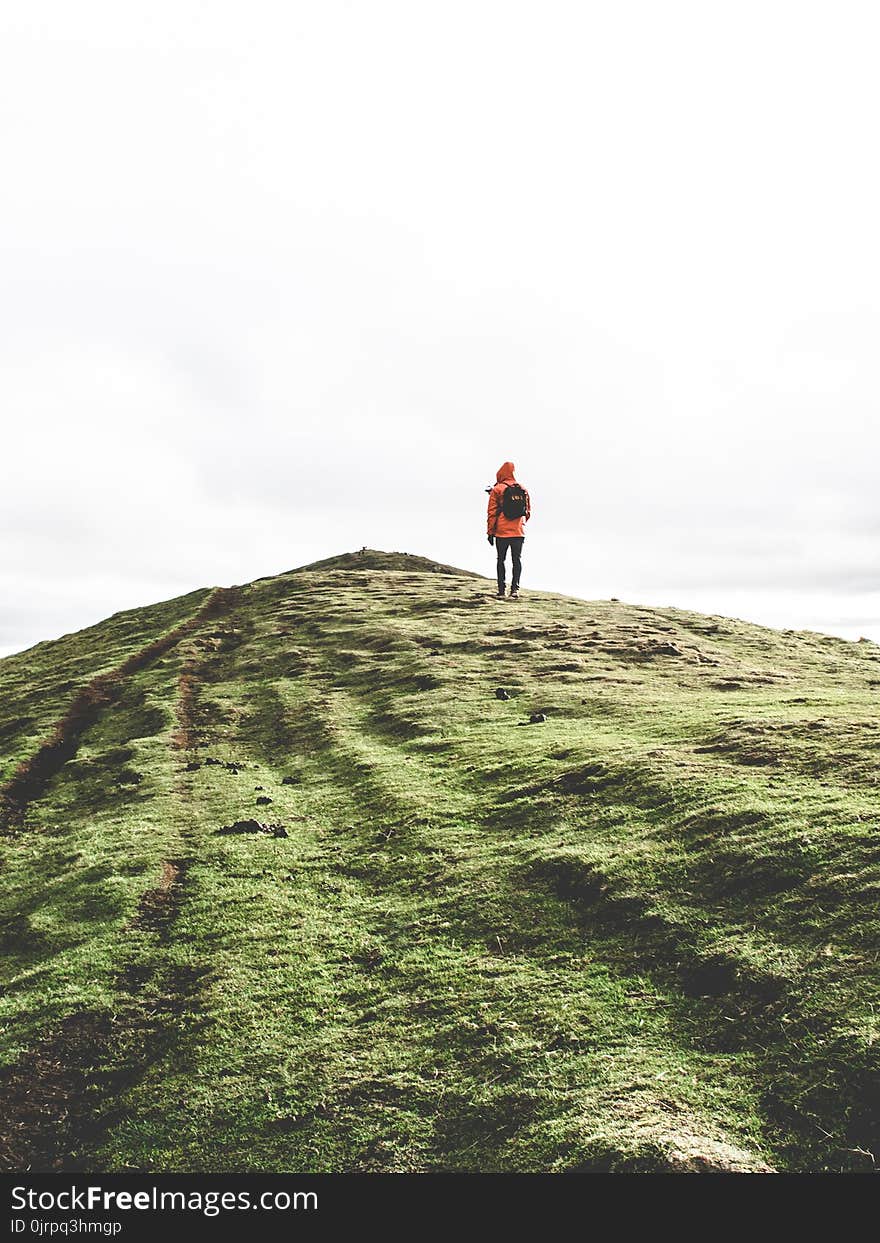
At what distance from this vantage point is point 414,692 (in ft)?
91.9

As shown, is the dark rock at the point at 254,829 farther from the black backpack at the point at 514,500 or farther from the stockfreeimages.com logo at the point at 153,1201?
the black backpack at the point at 514,500

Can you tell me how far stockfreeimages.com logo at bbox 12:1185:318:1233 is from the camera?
7879 millimetres

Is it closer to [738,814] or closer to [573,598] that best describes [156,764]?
[738,814]

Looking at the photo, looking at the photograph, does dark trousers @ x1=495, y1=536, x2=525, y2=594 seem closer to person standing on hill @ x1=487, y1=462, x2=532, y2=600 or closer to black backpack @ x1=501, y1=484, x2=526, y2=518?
person standing on hill @ x1=487, y1=462, x2=532, y2=600

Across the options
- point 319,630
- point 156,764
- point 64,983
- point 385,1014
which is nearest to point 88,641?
point 319,630

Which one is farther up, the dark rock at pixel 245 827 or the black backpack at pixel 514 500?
the black backpack at pixel 514 500

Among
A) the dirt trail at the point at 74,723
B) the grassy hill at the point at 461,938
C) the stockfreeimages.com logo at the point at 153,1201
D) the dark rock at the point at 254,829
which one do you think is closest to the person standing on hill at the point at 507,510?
the grassy hill at the point at 461,938

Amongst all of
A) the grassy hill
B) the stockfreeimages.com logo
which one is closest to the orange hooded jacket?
the grassy hill

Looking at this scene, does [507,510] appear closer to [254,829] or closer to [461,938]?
[254,829]

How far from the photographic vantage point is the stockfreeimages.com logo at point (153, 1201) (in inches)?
310

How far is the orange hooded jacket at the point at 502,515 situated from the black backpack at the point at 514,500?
179 mm

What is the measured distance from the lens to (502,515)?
36.7 metres

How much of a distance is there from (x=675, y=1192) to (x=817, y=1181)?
126cm

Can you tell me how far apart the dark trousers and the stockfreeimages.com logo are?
103ft
